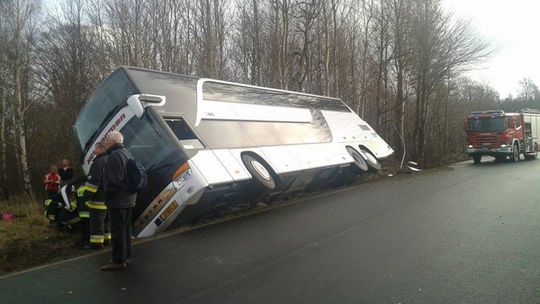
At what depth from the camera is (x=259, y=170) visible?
9.85 meters

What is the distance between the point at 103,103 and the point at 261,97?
166 inches

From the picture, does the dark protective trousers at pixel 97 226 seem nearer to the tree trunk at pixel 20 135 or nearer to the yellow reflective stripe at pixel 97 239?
the yellow reflective stripe at pixel 97 239

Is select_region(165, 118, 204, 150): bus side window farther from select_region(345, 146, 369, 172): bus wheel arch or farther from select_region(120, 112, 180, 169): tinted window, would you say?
select_region(345, 146, 369, 172): bus wheel arch

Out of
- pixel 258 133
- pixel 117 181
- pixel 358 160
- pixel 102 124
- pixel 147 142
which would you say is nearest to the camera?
pixel 117 181

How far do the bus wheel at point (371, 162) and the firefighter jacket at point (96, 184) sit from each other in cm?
1022

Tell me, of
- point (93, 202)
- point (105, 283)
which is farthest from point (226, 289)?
point (93, 202)

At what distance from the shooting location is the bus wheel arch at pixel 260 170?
9562 millimetres

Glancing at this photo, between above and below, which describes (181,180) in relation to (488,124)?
below

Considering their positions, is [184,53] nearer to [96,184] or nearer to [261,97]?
[261,97]

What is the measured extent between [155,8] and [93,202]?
22086 mm

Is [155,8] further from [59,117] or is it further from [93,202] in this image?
[93,202]

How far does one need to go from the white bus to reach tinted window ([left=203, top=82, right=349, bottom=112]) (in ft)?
0.11

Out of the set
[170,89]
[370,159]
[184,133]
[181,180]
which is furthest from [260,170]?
[370,159]

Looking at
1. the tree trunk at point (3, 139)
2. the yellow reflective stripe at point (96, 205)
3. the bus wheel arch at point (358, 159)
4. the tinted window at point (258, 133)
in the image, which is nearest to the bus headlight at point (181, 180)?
the tinted window at point (258, 133)
